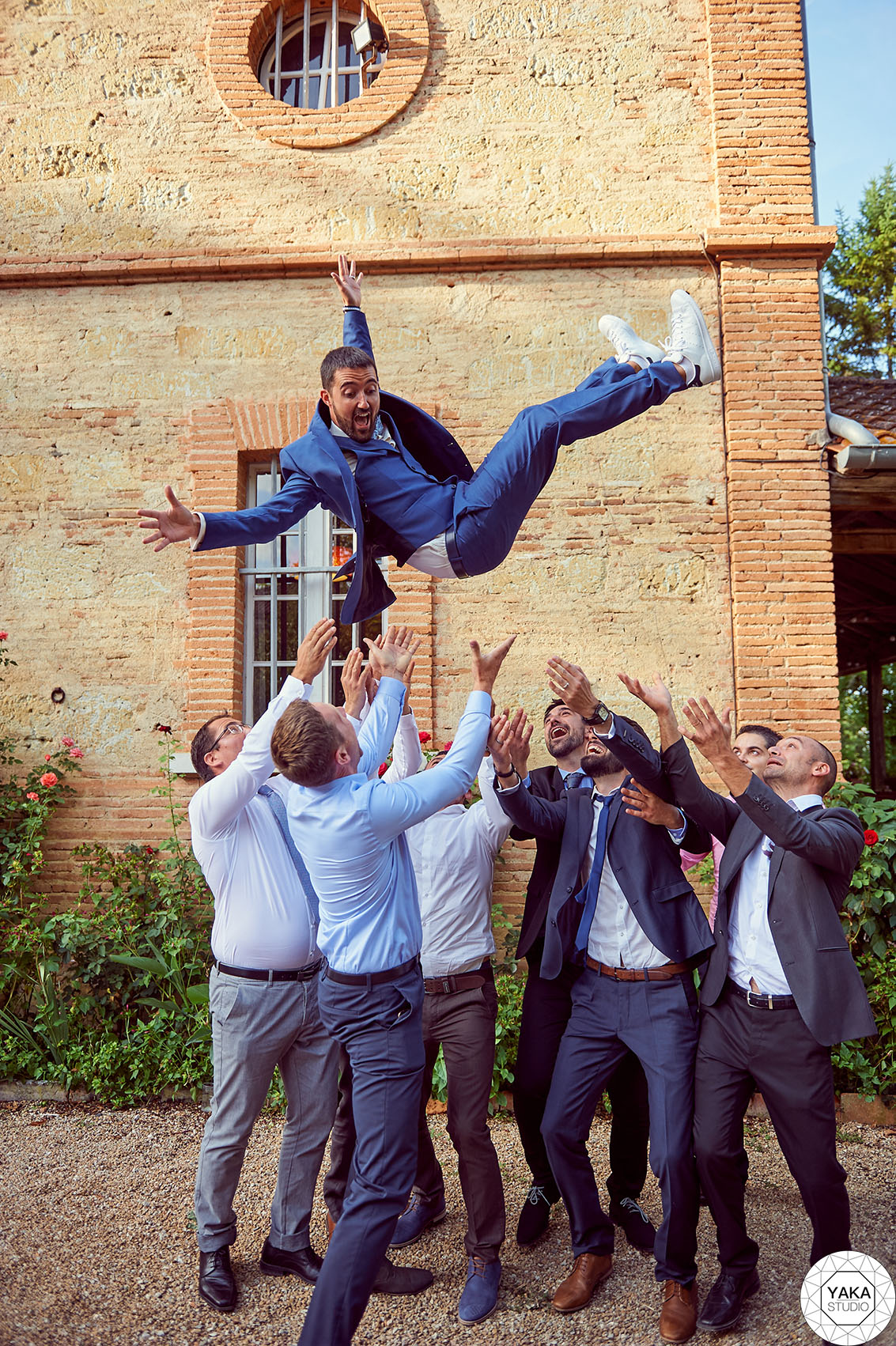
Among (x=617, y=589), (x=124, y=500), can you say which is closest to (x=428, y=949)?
(x=617, y=589)

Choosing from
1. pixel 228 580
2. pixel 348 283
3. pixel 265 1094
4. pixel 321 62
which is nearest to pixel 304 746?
pixel 265 1094

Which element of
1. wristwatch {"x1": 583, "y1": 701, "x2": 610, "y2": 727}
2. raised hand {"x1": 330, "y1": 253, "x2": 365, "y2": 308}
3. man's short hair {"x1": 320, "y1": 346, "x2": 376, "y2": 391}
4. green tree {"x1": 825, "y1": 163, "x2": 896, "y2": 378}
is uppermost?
green tree {"x1": 825, "y1": 163, "x2": 896, "y2": 378}

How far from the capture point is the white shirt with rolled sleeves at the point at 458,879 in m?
4.10

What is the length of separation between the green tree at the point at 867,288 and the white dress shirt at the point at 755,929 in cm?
1655

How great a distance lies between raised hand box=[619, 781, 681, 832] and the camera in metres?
3.85

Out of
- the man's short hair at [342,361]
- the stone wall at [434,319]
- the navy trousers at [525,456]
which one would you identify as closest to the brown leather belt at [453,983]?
the navy trousers at [525,456]

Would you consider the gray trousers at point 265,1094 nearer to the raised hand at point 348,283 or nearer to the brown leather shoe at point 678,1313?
the brown leather shoe at point 678,1313

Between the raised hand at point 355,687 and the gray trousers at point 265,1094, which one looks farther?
the raised hand at point 355,687

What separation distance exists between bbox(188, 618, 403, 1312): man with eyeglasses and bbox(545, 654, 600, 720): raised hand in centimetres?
85

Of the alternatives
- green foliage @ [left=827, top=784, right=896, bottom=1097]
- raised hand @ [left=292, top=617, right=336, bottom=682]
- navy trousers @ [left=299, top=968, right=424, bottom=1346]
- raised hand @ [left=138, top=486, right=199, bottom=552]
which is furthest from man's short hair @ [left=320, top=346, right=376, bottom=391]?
green foliage @ [left=827, top=784, right=896, bottom=1097]

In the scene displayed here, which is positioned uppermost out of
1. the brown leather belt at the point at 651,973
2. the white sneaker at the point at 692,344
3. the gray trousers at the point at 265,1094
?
the white sneaker at the point at 692,344

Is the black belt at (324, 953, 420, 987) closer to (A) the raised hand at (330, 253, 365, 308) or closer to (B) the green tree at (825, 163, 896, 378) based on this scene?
(A) the raised hand at (330, 253, 365, 308)
